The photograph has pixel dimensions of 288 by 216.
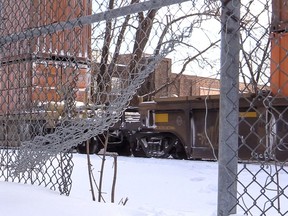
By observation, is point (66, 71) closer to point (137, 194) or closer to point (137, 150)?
point (137, 194)

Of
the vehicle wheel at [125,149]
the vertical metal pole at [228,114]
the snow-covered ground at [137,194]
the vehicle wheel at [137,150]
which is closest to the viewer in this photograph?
the vertical metal pole at [228,114]

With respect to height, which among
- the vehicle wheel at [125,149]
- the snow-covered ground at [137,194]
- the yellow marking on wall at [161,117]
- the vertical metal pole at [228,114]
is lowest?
the vehicle wheel at [125,149]

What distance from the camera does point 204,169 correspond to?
336 inches

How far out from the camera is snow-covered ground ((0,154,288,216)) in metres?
2.77

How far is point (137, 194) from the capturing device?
19.3ft

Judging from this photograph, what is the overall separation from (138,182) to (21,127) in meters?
3.28

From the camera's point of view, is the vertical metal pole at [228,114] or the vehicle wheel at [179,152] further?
the vehicle wheel at [179,152]

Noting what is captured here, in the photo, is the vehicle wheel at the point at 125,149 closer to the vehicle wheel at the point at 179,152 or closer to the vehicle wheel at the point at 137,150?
the vehicle wheel at the point at 137,150

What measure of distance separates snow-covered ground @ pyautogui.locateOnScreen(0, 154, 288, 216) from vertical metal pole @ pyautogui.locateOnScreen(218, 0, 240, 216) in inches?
30.0

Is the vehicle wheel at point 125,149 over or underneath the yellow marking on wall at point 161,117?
underneath

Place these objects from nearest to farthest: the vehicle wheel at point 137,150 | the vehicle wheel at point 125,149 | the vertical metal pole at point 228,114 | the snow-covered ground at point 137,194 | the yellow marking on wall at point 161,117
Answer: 1. the vertical metal pole at point 228,114
2. the snow-covered ground at point 137,194
3. the yellow marking on wall at point 161,117
4. the vehicle wheel at point 137,150
5. the vehicle wheel at point 125,149

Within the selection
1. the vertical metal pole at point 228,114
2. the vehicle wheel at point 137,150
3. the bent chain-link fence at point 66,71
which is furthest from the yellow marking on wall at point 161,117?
the vertical metal pole at point 228,114

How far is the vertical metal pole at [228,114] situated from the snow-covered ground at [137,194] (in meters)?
0.76

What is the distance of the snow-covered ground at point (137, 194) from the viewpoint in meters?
2.77
